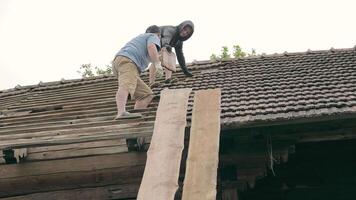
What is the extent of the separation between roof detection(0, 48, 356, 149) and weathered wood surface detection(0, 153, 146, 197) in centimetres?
39

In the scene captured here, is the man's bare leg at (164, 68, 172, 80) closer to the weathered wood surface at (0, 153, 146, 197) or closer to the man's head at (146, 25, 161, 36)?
the man's head at (146, 25, 161, 36)

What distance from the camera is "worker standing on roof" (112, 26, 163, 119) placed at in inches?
233

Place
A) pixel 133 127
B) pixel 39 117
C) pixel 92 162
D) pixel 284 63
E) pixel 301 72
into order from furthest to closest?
pixel 284 63 → pixel 301 72 → pixel 39 117 → pixel 92 162 → pixel 133 127

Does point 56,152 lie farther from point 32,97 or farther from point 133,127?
point 32,97

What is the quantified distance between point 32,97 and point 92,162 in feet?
11.2

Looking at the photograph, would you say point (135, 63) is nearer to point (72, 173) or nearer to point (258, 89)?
point (72, 173)

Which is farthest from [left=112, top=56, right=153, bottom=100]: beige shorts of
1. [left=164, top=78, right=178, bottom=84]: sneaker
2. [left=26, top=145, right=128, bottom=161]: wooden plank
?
[left=164, top=78, right=178, bottom=84]: sneaker

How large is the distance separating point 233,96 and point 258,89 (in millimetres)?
476

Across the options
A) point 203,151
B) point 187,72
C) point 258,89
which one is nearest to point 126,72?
point 258,89

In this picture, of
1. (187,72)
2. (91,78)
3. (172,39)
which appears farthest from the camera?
(91,78)

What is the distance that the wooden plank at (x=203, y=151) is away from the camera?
3.54 metres

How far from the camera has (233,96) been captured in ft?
19.9

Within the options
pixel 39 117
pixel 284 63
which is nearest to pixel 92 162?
pixel 39 117

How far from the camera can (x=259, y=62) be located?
8.45 m
